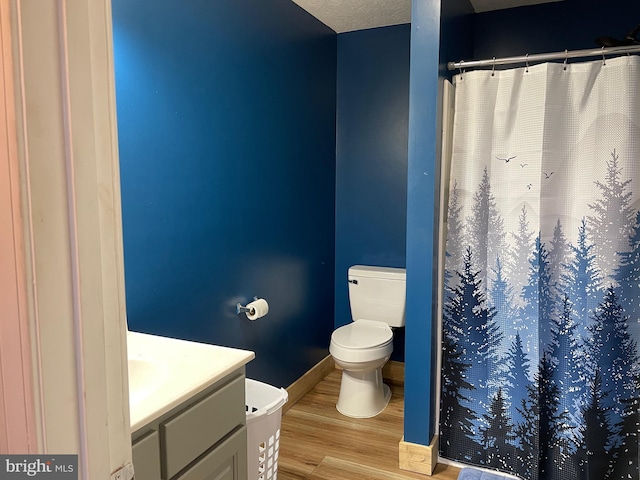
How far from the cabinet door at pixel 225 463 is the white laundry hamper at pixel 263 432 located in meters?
0.21

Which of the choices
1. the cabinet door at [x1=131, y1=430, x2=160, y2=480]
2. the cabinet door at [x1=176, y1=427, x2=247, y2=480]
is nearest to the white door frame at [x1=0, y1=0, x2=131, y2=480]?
the cabinet door at [x1=131, y1=430, x2=160, y2=480]

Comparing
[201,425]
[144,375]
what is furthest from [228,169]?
[201,425]

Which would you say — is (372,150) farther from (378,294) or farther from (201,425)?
(201,425)

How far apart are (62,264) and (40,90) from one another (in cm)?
20

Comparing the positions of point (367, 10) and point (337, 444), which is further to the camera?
point (367, 10)

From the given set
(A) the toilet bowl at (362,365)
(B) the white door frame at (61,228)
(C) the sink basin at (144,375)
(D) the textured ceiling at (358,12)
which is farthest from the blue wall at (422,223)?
(B) the white door frame at (61,228)

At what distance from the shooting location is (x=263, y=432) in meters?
1.76

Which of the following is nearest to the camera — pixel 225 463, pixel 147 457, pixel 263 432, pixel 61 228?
pixel 61 228

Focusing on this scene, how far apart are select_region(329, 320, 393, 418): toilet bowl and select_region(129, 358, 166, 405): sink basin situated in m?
1.44

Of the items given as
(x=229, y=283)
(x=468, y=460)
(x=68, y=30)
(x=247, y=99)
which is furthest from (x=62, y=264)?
(x=468, y=460)

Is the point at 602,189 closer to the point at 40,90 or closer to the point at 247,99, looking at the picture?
the point at 247,99

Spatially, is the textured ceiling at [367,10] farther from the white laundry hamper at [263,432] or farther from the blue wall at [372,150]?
the white laundry hamper at [263,432]

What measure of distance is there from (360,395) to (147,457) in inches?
74.2

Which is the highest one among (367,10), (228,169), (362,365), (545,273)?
(367,10)
